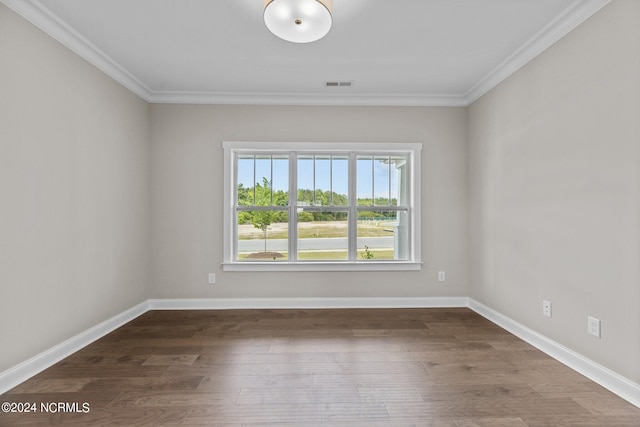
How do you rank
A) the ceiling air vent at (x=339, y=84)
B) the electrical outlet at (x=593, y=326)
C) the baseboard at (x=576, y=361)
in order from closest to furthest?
1. the baseboard at (x=576, y=361)
2. the electrical outlet at (x=593, y=326)
3. the ceiling air vent at (x=339, y=84)

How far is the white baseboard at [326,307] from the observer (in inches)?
86.0

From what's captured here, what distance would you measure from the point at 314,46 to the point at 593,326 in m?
3.18

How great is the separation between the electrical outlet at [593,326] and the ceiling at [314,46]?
2.24 metres

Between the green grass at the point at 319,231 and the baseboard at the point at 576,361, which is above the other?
the green grass at the point at 319,231

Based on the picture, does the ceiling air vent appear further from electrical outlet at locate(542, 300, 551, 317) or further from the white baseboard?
electrical outlet at locate(542, 300, 551, 317)

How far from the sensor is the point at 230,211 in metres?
4.07

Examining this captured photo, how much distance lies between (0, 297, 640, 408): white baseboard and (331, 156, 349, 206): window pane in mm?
1302

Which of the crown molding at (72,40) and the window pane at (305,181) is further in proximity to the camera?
the window pane at (305,181)

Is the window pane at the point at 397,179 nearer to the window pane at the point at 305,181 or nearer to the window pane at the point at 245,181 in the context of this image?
the window pane at the point at 305,181

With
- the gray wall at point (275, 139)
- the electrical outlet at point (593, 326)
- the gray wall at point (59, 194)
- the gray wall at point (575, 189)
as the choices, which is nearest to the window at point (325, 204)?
the gray wall at point (275, 139)

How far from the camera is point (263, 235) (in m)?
4.24

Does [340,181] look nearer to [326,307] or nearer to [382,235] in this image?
[382,235]

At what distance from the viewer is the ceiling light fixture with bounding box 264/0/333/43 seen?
6.46 ft

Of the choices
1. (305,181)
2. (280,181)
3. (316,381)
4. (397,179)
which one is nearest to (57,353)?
(316,381)
